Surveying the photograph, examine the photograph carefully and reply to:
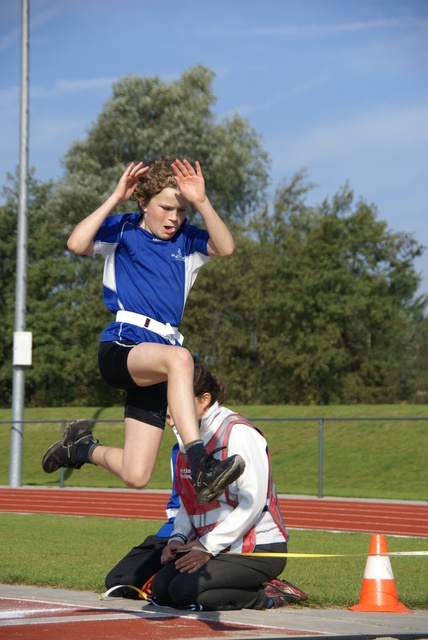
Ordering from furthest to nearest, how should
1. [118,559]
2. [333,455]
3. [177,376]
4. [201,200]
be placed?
[333,455], [118,559], [201,200], [177,376]

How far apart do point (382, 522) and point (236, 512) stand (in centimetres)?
855

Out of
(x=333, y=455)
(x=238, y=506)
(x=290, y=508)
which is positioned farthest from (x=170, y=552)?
(x=333, y=455)

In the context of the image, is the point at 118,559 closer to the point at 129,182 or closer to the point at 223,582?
the point at 223,582

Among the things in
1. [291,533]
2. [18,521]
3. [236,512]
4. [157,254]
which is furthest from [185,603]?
[18,521]

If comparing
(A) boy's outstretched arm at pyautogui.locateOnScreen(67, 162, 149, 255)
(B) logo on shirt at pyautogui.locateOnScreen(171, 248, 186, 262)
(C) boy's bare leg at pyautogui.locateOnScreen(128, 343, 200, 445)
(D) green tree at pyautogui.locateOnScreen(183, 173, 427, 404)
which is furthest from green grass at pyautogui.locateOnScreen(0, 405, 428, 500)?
(C) boy's bare leg at pyautogui.locateOnScreen(128, 343, 200, 445)

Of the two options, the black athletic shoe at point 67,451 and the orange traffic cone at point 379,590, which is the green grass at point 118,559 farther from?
the black athletic shoe at point 67,451

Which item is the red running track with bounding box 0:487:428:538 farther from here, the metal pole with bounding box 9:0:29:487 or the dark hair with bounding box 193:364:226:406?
the dark hair with bounding box 193:364:226:406

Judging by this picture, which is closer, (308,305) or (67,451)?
(67,451)

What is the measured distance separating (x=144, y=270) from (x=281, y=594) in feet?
7.85

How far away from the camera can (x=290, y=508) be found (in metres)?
16.0

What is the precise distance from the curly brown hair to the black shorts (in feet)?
3.05

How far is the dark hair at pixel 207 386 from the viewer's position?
6.38 metres

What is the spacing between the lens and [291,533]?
1235 centimetres

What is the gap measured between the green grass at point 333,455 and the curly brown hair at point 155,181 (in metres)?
13.8
